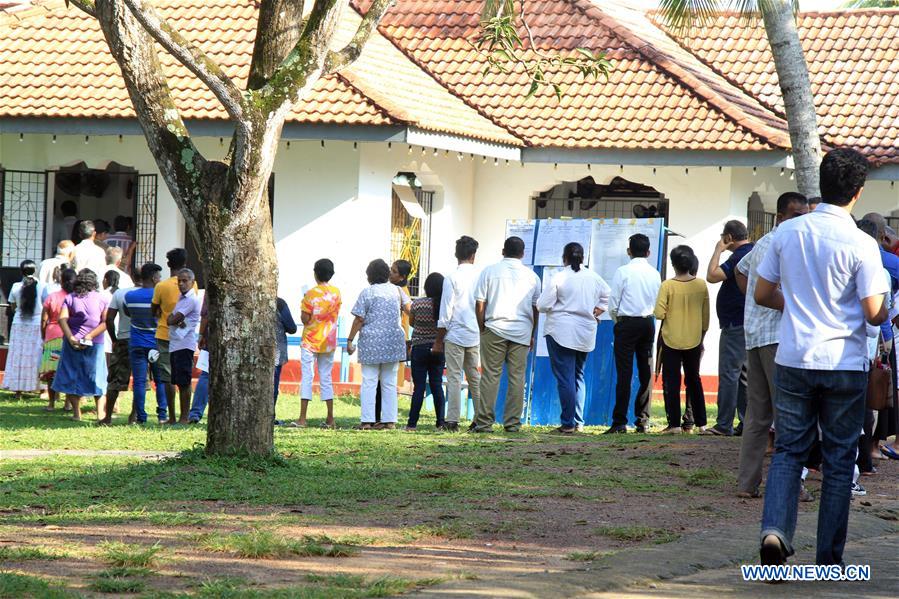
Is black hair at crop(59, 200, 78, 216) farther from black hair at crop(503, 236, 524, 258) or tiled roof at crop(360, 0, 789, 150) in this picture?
black hair at crop(503, 236, 524, 258)

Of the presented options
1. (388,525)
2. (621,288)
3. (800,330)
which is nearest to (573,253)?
(621,288)

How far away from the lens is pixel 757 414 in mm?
8539

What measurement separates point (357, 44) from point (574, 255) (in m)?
4.64

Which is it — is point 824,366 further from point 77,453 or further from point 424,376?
point 424,376

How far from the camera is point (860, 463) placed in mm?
9961

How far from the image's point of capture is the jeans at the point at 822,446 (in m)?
6.12

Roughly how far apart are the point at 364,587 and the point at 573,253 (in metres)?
8.23

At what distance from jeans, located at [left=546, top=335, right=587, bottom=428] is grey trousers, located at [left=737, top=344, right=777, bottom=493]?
15.4 ft

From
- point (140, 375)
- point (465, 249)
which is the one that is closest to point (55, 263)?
point (140, 375)

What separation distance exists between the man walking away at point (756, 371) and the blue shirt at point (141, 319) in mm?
7313

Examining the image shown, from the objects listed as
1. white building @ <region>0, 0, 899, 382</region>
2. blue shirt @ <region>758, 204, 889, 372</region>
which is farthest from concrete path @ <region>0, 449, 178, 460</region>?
white building @ <region>0, 0, 899, 382</region>

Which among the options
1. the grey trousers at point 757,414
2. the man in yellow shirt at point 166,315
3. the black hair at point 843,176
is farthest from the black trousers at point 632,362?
the black hair at point 843,176

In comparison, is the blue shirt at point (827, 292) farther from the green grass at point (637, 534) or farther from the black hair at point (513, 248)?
the black hair at point (513, 248)

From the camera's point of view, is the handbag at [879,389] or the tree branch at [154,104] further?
the tree branch at [154,104]
